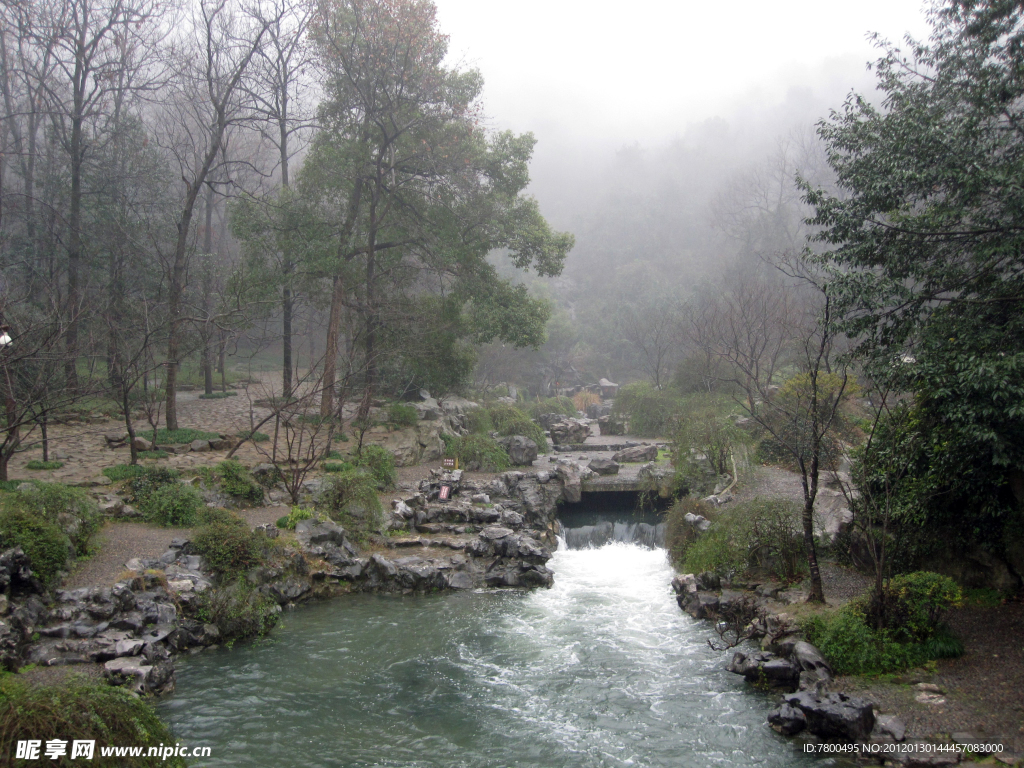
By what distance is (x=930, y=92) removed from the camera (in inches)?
345

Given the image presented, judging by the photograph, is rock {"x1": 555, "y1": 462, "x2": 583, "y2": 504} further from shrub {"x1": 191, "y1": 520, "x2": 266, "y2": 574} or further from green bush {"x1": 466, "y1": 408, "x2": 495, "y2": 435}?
shrub {"x1": 191, "y1": 520, "x2": 266, "y2": 574}

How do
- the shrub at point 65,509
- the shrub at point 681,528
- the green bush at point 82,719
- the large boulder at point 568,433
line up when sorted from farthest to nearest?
the large boulder at point 568,433 < the shrub at point 681,528 < the shrub at point 65,509 < the green bush at point 82,719

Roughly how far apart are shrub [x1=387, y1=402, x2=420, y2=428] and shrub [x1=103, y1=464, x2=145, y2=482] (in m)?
7.23

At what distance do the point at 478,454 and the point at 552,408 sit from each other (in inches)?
488

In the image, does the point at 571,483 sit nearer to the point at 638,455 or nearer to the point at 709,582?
the point at 638,455

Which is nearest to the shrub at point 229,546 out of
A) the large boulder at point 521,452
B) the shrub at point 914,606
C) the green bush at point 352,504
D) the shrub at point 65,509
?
the shrub at point 65,509

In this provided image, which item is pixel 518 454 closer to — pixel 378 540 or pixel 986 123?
pixel 378 540

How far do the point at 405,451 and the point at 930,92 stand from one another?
13.6 metres

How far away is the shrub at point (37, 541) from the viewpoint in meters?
7.77

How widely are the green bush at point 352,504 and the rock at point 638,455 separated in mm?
9221

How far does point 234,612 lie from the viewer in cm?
855

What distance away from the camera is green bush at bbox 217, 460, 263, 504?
40.0 ft

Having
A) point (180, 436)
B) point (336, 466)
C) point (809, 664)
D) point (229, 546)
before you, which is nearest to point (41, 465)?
point (180, 436)

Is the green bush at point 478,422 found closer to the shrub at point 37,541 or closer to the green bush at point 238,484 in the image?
the green bush at point 238,484
